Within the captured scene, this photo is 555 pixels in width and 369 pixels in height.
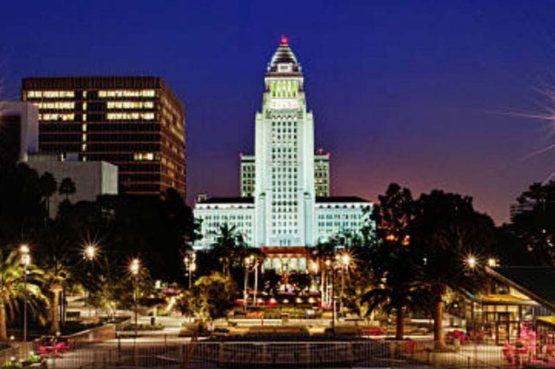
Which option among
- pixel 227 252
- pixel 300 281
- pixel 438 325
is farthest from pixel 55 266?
pixel 300 281

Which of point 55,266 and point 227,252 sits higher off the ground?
point 227,252

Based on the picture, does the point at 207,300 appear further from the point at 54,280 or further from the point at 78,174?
A: the point at 78,174

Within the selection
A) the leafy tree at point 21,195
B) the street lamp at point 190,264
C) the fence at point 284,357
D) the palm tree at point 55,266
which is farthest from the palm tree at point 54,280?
the street lamp at point 190,264

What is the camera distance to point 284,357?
4325 centimetres

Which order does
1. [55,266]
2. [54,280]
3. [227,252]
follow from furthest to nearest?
[227,252] → [54,280] → [55,266]

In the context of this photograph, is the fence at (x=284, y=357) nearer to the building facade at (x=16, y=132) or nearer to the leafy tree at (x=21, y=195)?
the leafy tree at (x=21, y=195)

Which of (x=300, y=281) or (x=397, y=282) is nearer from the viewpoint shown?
(x=397, y=282)

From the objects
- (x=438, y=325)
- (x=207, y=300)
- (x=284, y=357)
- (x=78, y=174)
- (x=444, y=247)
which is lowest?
(x=284, y=357)

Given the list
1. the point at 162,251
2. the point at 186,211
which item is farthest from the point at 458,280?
the point at 186,211

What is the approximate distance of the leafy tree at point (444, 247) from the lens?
49156mm

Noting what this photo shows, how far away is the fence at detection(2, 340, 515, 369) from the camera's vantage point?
138 feet

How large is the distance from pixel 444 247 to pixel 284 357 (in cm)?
1173

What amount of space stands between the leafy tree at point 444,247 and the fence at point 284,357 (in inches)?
134

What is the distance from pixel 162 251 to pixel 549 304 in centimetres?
7245
